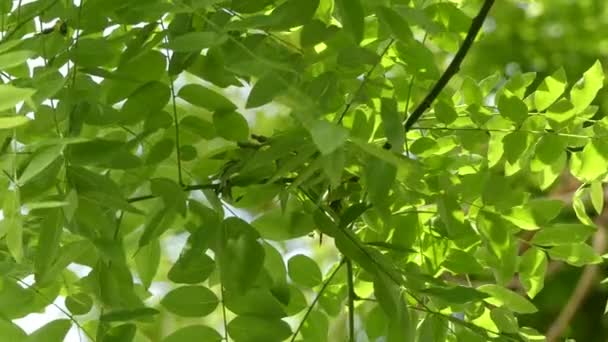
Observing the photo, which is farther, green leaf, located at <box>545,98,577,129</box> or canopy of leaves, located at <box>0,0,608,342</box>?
green leaf, located at <box>545,98,577,129</box>

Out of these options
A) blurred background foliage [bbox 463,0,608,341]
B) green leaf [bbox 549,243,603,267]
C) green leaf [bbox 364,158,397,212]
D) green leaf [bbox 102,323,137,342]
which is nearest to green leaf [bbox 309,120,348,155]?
green leaf [bbox 364,158,397,212]

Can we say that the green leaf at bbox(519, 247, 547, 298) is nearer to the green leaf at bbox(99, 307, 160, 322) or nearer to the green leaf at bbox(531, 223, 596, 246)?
the green leaf at bbox(531, 223, 596, 246)

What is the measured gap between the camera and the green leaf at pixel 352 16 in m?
0.60

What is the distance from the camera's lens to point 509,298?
0.75 meters

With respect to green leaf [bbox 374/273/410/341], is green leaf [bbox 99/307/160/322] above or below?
below

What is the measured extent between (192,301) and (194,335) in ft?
0.09

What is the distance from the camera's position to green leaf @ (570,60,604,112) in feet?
2.45

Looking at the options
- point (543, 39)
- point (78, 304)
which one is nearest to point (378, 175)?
point (78, 304)

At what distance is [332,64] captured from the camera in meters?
0.66

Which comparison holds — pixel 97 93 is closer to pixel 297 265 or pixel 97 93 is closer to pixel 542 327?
pixel 297 265

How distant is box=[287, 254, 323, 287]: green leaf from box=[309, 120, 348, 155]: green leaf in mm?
284

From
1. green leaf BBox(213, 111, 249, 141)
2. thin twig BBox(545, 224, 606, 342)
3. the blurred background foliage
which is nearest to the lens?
Answer: green leaf BBox(213, 111, 249, 141)

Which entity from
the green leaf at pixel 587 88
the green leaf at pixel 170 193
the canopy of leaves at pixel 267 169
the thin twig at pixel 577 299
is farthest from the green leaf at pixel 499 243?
the thin twig at pixel 577 299

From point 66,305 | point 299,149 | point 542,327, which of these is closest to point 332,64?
point 299,149
